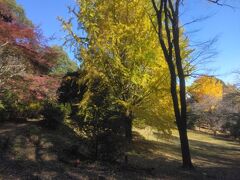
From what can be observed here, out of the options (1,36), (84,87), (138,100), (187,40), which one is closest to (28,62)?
(1,36)

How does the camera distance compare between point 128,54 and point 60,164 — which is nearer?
point 60,164

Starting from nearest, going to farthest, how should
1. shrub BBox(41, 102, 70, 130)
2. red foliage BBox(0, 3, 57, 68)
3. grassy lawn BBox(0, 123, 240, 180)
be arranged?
grassy lawn BBox(0, 123, 240, 180), red foliage BBox(0, 3, 57, 68), shrub BBox(41, 102, 70, 130)

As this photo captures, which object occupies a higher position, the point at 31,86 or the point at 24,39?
the point at 24,39

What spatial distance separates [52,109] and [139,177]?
7.79 m

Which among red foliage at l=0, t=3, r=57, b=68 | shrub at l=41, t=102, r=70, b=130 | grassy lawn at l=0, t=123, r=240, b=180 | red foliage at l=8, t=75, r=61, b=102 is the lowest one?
grassy lawn at l=0, t=123, r=240, b=180

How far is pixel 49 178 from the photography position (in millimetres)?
6855

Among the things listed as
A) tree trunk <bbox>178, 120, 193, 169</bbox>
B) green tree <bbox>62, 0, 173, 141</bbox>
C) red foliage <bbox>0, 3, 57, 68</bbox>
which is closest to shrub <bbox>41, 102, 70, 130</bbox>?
red foliage <bbox>0, 3, 57, 68</bbox>

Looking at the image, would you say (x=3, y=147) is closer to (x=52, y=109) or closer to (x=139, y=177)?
(x=52, y=109)

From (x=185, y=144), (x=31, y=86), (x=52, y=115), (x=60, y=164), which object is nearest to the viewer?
(x=60, y=164)

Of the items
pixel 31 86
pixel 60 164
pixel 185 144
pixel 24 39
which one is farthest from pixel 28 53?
pixel 185 144

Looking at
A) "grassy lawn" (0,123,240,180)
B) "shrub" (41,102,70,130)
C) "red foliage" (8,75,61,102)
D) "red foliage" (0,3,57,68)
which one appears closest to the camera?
"grassy lawn" (0,123,240,180)

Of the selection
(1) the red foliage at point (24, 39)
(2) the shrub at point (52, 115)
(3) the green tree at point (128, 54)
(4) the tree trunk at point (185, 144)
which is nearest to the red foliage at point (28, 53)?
(1) the red foliage at point (24, 39)

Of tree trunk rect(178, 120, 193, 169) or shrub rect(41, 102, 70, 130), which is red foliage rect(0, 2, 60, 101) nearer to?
shrub rect(41, 102, 70, 130)

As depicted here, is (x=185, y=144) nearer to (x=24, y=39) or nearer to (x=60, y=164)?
(x=60, y=164)
